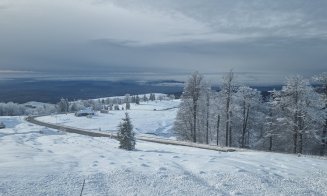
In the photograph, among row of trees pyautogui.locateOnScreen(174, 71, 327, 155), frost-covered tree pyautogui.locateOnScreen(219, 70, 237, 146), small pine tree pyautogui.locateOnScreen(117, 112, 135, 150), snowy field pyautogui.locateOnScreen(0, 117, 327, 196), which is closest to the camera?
snowy field pyautogui.locateOnScreen(0, 117, 327, 196)

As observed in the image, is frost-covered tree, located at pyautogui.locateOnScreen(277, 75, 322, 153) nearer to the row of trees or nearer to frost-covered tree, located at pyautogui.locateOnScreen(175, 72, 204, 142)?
the row of trees

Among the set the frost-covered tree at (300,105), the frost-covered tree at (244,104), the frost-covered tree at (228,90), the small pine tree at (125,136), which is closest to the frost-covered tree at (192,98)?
the frost-covered tree at (228,90)

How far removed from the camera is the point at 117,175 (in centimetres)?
1817

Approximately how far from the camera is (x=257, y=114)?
56.6 metres

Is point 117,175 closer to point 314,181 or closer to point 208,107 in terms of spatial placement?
point 314,181

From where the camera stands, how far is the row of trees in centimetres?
4191

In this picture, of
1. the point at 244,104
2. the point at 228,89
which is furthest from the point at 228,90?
the point at 244,104

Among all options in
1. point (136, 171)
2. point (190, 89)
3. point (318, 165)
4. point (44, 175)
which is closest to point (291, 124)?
point (190, 89)

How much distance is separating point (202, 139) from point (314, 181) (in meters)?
44.3

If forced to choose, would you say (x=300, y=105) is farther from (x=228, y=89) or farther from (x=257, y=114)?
(x=257, y=114)

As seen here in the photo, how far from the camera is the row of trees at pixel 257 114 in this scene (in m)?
41.9

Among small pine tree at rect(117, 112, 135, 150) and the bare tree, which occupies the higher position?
the bare tree

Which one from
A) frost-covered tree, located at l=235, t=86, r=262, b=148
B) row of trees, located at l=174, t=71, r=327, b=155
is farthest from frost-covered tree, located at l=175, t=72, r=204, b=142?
frost-covered tree, located at l=235, t=86, r=262, b=148

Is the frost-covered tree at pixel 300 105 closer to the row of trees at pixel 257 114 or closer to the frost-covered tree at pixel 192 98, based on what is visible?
the row of trees at pixel 257 114
